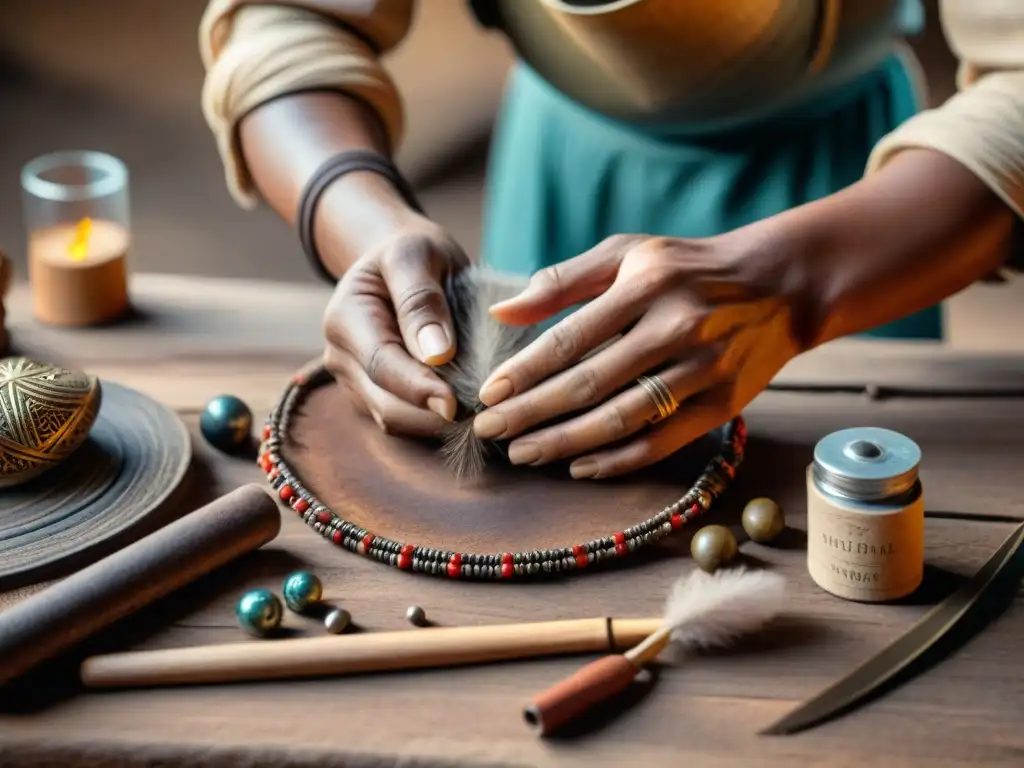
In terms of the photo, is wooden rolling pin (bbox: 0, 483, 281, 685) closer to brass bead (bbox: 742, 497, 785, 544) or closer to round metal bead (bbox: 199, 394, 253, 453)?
round metal bead (bbox: 199, 394, 253, 453)

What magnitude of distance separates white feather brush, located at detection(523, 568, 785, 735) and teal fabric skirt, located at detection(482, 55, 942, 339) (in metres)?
0.58

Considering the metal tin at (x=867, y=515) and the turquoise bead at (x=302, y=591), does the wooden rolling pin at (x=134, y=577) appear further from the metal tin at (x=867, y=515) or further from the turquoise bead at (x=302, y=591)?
the metal tin at (x=867, y=515)

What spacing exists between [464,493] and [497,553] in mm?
73

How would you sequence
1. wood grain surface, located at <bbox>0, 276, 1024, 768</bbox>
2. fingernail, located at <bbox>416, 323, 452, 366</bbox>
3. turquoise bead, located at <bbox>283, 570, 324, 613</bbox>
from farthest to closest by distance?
fingernail, located at <bbox>416, 323, 452, 366</bbox>
turquoise bead, located at <bbox>283, 570, 324, 613</bbox>
wood grain surface, located at <bbox>0, 276, 1024, 768</bbox>

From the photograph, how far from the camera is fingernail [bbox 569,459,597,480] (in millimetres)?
896

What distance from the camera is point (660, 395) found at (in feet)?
2.92

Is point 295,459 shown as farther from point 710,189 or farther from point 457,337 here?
point 710,189

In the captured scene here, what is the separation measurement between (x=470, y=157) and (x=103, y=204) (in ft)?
5.80

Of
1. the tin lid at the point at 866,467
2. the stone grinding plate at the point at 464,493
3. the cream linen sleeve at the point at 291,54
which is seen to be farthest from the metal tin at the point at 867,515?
the cream linen sleeve at the point at 291,54

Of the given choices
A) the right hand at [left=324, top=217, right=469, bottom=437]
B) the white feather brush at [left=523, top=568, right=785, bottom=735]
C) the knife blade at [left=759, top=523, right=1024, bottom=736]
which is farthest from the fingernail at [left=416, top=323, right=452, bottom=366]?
the knife blade at [left=759, top=523, right=1024, bottom=736]

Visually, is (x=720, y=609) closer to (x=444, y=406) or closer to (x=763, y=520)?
(x=763, y=520)

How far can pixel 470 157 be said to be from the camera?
116 inches

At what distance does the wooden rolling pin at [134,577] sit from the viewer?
741 millimetres

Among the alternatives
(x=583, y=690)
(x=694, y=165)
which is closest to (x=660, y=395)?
(x=583, y=690)
